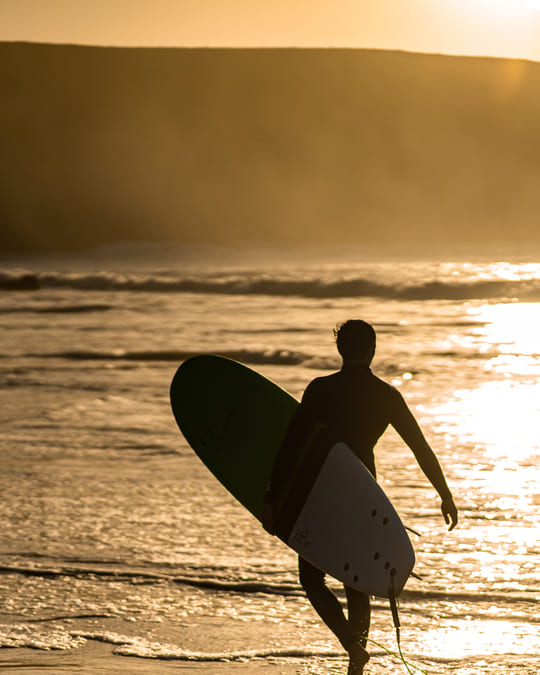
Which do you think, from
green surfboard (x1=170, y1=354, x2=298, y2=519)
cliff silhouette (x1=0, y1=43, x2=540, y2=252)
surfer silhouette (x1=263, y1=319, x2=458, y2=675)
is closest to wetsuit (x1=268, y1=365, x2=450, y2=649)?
surfer silhouette (x1=263, y1=319, x2=458, y2=675)

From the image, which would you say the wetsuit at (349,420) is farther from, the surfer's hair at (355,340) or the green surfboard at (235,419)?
the green surfboard at (235,419)

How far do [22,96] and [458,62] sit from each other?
28.9 m

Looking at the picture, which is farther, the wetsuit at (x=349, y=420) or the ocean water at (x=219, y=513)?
the ocean water at (x=219, y=513)

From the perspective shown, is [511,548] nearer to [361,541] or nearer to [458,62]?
[361,541]

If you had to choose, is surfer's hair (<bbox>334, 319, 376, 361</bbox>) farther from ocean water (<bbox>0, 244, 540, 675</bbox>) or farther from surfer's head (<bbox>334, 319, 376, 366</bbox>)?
ocean water (<bbox>0, 244, 540, 675</bbox>)

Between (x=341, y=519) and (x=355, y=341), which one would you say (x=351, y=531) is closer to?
(x=341, y=519)

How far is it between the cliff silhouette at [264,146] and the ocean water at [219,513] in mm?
48332

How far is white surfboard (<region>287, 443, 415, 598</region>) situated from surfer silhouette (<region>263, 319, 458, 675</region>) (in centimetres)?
9

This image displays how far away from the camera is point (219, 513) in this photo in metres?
6.88

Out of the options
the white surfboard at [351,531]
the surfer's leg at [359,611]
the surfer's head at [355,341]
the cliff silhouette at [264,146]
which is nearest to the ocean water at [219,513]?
the surfer's leg at [359,611]

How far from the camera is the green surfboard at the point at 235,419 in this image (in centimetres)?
473

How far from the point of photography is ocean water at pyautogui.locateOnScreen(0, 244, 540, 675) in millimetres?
4852

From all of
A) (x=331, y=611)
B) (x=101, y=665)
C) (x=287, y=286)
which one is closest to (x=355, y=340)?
(x=331, y=611)

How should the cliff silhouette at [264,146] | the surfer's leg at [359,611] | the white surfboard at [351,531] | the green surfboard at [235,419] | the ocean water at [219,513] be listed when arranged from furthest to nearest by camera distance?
the cliff silhouette at [264,146]
the ocean water at [219,513]
the green surfboard at [235,419]
the surfer's leg at [359,611]
the white surfboard at [351,531]
